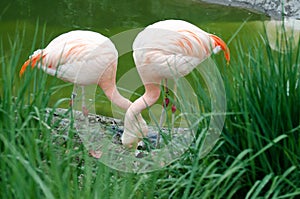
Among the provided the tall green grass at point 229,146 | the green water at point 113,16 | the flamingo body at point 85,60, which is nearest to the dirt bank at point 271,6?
the green water at point 113,16

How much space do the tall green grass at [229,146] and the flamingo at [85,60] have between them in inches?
23.2

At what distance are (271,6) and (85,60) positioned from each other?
4.30m

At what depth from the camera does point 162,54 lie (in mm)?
2670

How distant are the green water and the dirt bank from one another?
0.14 metres

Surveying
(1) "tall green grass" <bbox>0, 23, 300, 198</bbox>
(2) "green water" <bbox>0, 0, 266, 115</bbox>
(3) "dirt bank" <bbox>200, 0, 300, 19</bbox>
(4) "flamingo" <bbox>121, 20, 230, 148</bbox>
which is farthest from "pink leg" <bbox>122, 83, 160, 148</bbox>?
(3) "dirt bank" <bbox>200, 0, 300, 19</bbox>

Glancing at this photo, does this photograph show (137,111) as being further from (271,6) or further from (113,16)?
(271,6)

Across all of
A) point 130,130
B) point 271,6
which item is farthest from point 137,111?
point 271,6

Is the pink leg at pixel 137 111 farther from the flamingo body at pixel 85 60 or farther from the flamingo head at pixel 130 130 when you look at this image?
the flamingo body at pixel 85 60

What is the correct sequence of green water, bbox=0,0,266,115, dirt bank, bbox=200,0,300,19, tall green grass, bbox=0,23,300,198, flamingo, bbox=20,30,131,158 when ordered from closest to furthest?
tall green grass, bbox=0,23,300,198 → flamingo, bbox=20,30,131,158 → green water, bbox=0,0,266,115 → dirt bank, bbox=200,0,300,19

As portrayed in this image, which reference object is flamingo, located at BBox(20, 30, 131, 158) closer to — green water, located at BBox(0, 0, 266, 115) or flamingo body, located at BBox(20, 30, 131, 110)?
flamingo body, located at BBox(20, 30, 131, 110)

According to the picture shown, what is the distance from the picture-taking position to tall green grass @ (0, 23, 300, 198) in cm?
190

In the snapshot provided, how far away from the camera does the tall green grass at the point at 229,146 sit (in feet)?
6.23

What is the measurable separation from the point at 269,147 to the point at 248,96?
0.60 feet

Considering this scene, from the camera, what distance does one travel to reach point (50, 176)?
1.86 meters
